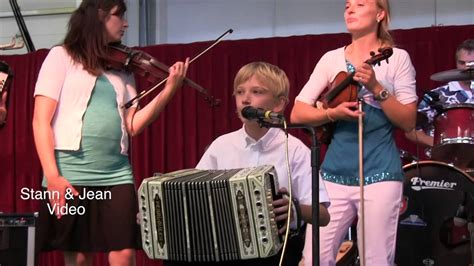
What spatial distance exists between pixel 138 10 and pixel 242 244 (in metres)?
3.83

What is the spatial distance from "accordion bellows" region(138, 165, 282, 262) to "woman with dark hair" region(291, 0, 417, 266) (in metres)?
0.55

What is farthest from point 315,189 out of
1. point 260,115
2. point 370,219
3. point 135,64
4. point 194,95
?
point 194,95

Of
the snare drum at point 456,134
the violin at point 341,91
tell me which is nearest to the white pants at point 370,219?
the violin at point 341,91

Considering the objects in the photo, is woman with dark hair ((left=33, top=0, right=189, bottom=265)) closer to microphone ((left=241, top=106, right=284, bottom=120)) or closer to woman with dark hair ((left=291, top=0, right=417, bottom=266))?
woman with dark hair ((left=291, top=0, right=417, bottom=266))

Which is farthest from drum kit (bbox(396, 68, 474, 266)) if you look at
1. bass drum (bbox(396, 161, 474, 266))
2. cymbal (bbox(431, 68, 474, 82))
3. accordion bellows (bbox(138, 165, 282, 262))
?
accordion bellows (bbox(138, 165, 282, 262))

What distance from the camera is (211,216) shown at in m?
2.10

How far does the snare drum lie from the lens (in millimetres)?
3582

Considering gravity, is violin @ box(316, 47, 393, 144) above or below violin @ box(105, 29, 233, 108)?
below

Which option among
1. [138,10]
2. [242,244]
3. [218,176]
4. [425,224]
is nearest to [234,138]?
[218,176]

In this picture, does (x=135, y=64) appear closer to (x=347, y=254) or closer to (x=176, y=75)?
(x=176, y=75)

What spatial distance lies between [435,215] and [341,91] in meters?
1.44

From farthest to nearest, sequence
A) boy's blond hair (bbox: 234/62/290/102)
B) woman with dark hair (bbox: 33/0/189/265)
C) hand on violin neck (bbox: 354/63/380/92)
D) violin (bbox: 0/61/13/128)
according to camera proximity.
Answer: violin (bbox: 0/61/13/128), woman with dark hair (bbox: 33/0/189/265), boy's blond hair (bbox: 234/62/290/102), hand on violin neck (bbox: 354/63/380/92)

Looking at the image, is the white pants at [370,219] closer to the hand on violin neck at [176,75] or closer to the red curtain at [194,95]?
the hand on violin neck at [176,75]

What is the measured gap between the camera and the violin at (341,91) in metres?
2.47
